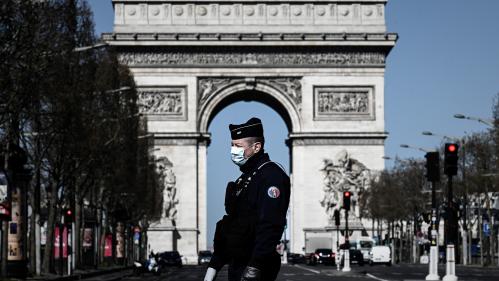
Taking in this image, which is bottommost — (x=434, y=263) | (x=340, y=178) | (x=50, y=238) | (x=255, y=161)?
(x=434, y=263)

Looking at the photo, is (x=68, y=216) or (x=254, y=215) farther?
(x=68, y=216)

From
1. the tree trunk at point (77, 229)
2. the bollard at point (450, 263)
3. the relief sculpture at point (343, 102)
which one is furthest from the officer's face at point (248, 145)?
the relief sculpture at point (343, 102)

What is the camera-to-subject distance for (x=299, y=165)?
365 ft

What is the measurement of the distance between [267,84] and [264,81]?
0.33 metres

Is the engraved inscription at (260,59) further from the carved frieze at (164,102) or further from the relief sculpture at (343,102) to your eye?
the relief sculpture at (343,102)

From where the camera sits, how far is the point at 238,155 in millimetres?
13164

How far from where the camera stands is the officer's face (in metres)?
13.2

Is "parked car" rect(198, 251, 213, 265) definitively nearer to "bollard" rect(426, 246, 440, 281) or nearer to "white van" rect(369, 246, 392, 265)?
"white van" rect(369, 246, 392, 265)

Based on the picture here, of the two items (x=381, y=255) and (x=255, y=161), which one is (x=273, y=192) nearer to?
(x=255, y=161)

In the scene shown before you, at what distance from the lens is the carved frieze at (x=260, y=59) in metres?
110

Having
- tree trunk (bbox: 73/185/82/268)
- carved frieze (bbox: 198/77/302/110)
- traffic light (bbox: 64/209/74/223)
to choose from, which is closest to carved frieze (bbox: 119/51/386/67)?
carved frieze (bbox: 198/77/302/110)

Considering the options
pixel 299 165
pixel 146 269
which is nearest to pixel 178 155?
pixel 299 165

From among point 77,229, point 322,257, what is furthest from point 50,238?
point 322,257

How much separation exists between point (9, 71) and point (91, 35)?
772 inches
